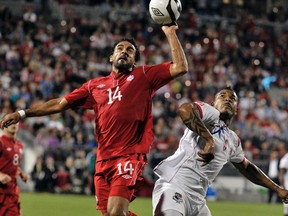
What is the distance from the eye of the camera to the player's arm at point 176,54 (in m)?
7.50

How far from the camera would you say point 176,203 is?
7.43 metres

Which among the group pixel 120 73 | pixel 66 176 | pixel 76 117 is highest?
Result: pixel 120 73

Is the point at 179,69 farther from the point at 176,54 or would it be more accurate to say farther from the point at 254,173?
the point at 254,173

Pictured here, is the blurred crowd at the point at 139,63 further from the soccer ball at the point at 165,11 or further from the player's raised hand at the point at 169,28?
the player's raised hand at the point at 169,28

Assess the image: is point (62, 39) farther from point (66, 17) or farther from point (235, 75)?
point (235, 75)

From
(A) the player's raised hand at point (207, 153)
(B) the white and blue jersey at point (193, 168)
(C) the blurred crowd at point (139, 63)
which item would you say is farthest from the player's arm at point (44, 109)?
(C) the blurred crowd at point (139, 63)

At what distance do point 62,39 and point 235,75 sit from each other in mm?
6833

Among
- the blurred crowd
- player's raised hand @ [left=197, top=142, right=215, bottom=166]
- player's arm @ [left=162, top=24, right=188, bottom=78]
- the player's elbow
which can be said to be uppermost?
player's arm @ [left=162, top=24, right=188, bottom=78]

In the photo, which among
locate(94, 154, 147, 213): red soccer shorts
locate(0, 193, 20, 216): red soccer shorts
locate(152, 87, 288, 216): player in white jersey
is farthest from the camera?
locate(0, 193, 20, 216): red soccer shorts

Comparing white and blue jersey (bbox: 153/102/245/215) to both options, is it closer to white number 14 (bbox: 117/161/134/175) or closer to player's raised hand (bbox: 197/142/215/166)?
white number 14 (bbox: 117/161/134/175)

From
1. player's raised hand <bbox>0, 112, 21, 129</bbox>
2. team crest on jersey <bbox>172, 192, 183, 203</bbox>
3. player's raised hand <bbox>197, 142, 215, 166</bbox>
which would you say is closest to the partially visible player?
Answer: player's raised hand <bbox>0, 112, 21, 129</bbox>

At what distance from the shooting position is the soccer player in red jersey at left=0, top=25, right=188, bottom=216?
306 inches

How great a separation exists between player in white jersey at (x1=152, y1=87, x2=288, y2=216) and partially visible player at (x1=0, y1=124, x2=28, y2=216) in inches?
138

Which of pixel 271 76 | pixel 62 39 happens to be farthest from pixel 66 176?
pixel 271 76
